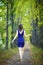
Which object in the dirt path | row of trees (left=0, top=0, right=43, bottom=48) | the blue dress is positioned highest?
row of trees (left=0, top=0, right=43, bottom=48)

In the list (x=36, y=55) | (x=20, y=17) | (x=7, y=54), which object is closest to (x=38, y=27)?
(x=20, y=17)

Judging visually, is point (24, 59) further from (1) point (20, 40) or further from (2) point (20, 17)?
(2) point (20, 17)

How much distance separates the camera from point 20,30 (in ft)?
10.5

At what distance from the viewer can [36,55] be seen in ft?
10.6

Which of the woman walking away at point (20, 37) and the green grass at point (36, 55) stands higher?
the woman walking away at point (20, 37)

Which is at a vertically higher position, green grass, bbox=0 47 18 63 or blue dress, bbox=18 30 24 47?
blue dress, bbox=18 30 24 47

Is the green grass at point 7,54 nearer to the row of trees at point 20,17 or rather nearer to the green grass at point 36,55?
the row of trees at point 20,17

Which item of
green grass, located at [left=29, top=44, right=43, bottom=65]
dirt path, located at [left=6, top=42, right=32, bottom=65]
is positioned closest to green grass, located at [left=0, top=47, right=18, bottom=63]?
dirt path, located at [left=6, top=42, right=32, bottom=65]

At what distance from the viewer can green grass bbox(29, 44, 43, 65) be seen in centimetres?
320

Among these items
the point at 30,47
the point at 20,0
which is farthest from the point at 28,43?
the point at 20,0

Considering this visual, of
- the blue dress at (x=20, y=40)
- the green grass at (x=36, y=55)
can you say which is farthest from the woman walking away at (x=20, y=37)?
the green grass at (x=36, y=55)

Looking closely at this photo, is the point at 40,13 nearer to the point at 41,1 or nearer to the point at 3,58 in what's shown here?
the point at 41,1

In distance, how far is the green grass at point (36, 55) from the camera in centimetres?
320

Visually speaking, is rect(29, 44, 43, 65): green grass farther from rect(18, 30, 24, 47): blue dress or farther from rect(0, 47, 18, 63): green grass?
rect(0, 47, 18, 63): green grass
